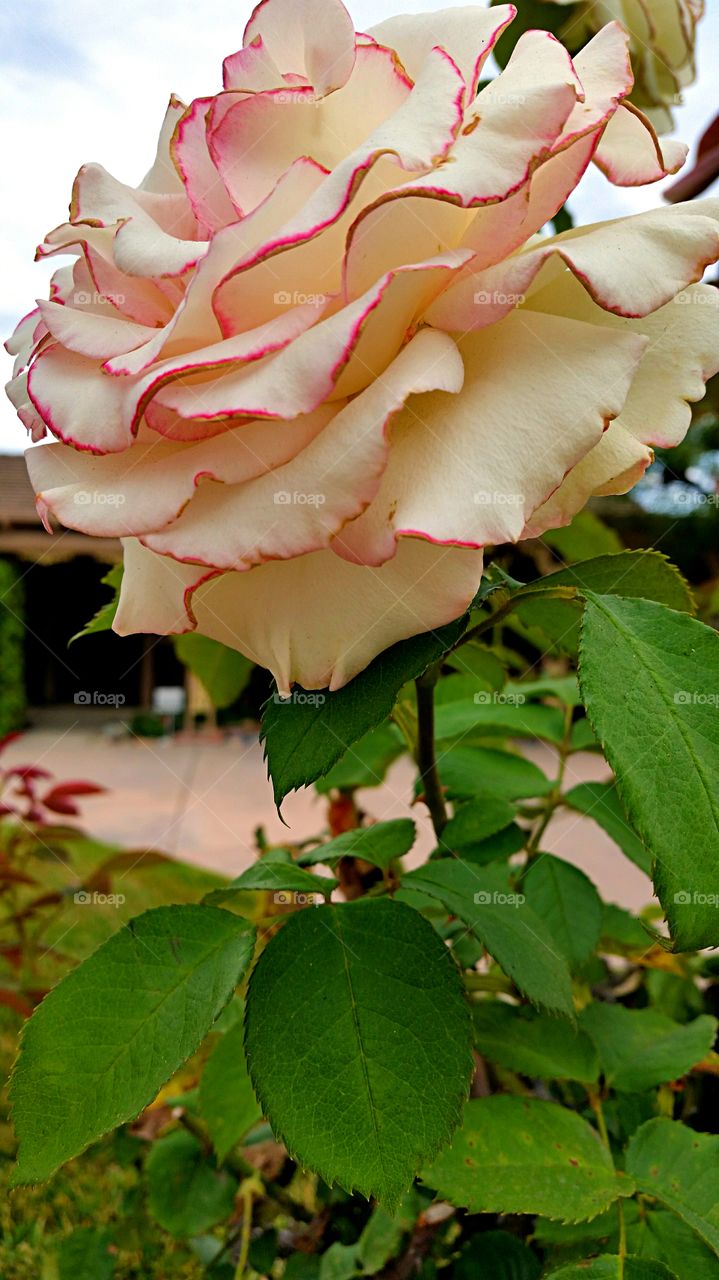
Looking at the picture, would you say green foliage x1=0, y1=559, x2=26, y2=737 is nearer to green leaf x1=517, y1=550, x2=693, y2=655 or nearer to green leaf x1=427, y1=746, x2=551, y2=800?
green leaf x1=427, y1=746, x2=551, y2=800

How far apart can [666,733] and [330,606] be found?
125 mm

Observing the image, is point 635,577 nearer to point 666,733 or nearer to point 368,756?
point 666,733

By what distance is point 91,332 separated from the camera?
1.19ft

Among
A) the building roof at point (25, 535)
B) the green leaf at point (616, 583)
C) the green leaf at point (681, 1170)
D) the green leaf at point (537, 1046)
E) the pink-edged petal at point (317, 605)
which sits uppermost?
the pink-edged petal at point (317, 605)

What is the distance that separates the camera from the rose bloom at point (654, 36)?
0.73m

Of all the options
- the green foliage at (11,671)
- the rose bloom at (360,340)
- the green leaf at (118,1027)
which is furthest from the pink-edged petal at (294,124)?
the green foliage at (11,671)

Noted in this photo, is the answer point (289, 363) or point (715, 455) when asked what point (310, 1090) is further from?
point (715, 455)

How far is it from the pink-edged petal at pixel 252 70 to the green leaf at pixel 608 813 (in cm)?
43

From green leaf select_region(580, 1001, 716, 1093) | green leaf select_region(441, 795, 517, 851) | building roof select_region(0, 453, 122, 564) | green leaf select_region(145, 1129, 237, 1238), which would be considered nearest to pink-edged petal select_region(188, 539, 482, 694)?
green leaf select_region(441, 795, 517, 851)

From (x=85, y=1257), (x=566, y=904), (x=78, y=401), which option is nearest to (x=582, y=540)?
(x=566, y=904)

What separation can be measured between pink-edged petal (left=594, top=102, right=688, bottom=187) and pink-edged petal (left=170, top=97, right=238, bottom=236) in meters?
0.15

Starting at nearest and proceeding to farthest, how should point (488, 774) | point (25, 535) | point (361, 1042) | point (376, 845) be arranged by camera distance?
point (361, 1042) → point (376, 845) → point (488, 774) → point (25, 535)

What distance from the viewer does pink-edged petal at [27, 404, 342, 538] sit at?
326mm

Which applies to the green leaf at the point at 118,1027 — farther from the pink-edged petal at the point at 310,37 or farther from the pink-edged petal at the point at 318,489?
the pink-edged petal at the point at 310,37
